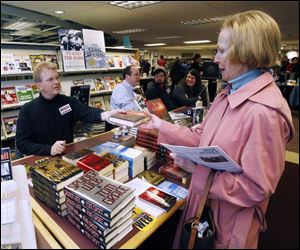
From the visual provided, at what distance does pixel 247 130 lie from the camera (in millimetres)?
884

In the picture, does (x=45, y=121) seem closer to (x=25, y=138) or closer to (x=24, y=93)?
(x=25, y=138)

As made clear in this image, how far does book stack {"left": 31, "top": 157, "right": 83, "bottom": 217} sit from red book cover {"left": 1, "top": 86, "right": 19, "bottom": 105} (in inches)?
105

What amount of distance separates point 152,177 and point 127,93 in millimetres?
2013

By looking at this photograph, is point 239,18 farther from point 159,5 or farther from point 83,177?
point 159,5

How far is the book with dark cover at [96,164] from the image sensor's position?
4.42 ft

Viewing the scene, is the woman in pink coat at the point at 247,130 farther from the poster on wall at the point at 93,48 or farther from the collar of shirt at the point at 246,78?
the poster on wall at the point at 93,48

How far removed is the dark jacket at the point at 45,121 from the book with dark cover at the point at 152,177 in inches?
34.0

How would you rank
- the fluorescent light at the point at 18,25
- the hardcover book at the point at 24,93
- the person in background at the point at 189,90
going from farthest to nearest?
the fluorescent light at the point at 18,25
the person in background at the point at 189,90
the hardcover book at the point at 24,93

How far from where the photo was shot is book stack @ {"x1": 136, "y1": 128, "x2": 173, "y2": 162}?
5.74 feet

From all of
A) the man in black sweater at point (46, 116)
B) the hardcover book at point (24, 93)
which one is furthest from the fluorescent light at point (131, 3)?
the man in black sweater at point (46, 116)

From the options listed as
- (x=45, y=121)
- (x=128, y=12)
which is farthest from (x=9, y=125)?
(x=128, y=12)

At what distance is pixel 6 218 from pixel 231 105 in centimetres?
96

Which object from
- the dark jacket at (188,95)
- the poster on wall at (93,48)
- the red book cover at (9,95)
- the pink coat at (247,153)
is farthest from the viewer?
the poster on wall at (93,48)

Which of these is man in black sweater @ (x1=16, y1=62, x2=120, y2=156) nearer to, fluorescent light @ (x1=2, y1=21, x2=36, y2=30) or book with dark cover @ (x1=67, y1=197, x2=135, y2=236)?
book with dark cover @ (x1=67, y1=197, x2=135, y2=236)
